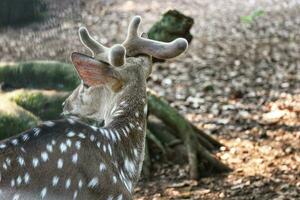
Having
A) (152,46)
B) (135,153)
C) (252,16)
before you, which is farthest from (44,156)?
(252,16)

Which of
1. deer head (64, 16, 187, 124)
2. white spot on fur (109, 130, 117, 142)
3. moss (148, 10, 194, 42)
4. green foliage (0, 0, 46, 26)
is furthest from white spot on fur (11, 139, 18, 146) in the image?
green foliage (0, 0, 46, 26)

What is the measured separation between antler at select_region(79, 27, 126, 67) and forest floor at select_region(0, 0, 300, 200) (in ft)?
6.00

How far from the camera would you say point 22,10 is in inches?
361

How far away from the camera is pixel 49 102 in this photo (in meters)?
6.62

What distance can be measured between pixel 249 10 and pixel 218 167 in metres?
7.03

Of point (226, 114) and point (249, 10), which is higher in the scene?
point (249, 10)

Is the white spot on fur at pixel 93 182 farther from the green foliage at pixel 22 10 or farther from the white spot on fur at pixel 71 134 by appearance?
the green foliage at pixel 22 10

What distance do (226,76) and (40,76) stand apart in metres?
3.31

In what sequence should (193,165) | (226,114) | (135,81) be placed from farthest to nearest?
(226,114) < (193,165) < (135,81)

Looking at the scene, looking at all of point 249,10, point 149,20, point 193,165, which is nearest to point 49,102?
point 193,165

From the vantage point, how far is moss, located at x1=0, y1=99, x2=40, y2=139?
626 centimetres

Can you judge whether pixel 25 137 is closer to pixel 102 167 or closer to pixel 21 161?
pixel 21 161

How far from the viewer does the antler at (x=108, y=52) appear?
426 centimetres

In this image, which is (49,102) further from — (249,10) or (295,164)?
(249,10)
